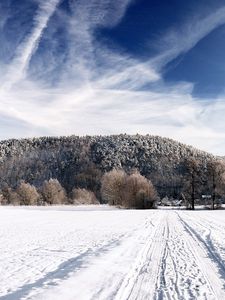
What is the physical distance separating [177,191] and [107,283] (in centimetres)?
17548

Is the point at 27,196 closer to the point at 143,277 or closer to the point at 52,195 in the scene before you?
the point at 52,195

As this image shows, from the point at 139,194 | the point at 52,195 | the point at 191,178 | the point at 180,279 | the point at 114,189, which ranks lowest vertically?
the point at 180,279

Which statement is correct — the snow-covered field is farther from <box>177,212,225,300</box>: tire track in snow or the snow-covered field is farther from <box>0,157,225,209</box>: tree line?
<box>0,157,225,209</box>: tree line

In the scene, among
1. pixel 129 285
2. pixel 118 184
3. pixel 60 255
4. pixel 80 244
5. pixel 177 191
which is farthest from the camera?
pixel 177 191

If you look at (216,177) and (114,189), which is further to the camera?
(114,189)

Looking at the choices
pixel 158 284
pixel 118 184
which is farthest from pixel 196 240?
pixel 118 184

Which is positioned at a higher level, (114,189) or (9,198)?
(114,189)

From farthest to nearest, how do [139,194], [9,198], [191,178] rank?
1. [9,198]
2. [139,194]
3. [191,178]

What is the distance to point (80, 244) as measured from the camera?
16.1 meters

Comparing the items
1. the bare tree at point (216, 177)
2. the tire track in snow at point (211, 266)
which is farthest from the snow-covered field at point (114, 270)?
the bare tree at point (216, 177)

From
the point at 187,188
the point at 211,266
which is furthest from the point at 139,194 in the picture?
the point at 211,266

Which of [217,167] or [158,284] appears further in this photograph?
[217,167]

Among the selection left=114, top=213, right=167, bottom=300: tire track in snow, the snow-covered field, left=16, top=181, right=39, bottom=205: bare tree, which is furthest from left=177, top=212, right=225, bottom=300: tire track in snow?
left=16, top=181, right=39, bottom=205: bare tree

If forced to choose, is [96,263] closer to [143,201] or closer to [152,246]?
[152,246]
